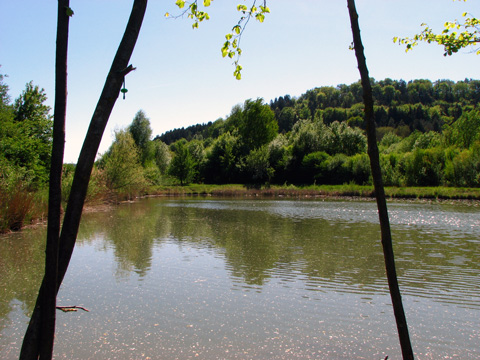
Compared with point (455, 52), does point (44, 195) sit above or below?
below

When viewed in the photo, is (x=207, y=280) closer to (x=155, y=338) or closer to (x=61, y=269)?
(x=155, y=338)

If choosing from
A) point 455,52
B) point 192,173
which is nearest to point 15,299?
point 455,52

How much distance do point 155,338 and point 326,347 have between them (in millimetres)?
2208

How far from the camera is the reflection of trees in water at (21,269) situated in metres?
6.40

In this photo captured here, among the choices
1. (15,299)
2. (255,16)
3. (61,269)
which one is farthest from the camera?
(15,299)

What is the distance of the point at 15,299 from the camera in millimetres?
6465

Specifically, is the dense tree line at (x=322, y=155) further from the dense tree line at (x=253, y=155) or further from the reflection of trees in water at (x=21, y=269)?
the reflection of trees in water at (x=21, y=269)

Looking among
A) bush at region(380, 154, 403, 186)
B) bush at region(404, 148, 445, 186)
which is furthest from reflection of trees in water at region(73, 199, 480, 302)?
bush at region(404, 148, 445, 186)

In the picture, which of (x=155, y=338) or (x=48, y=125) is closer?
(x=155, y=338)

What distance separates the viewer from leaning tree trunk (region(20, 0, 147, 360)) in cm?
231

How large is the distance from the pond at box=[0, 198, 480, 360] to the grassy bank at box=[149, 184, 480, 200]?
858 inches

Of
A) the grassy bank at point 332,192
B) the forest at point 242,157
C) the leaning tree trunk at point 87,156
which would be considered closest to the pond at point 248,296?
the leaning tree trunk at point 87,156

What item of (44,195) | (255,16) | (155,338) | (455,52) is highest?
(455,52)

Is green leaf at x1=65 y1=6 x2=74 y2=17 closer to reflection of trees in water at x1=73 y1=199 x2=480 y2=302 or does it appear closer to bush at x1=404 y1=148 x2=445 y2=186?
reflection of trees in water at x1=73 y1=199 x2=480 y2=302
